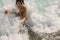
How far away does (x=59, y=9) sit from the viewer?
5.95 m

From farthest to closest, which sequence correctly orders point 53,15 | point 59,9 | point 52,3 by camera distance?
point 52,3, point 59,9, point 53,15

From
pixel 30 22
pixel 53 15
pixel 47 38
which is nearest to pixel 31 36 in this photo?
pixel 47 38

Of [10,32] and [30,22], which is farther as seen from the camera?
[30,22]

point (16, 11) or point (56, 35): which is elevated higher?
point (16, 11)

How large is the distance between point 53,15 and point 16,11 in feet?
4.08

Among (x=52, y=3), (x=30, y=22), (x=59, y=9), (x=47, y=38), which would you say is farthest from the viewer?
(x=52, y=3)

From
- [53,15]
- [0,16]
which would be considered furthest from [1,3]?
[53,15]

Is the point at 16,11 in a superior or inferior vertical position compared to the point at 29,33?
superior

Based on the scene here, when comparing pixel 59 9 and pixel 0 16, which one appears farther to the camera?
pixel 59 9

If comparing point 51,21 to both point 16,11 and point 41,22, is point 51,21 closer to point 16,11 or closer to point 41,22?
point 41,22

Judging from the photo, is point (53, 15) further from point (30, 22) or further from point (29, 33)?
point (29, 33)

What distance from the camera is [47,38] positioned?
13.0 ft

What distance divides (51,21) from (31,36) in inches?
43.1

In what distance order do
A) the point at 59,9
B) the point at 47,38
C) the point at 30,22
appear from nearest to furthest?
the point at 47,38
the point at 30,22
the point at 59,9
